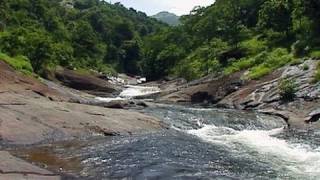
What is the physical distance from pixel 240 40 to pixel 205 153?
217 ft

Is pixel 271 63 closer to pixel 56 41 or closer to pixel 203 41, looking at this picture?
pixel 203 41

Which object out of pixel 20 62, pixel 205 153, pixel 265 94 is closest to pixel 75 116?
pixel 205 153

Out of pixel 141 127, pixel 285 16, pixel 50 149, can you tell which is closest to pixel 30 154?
pixel 50 149

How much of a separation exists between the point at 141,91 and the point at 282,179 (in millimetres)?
64158

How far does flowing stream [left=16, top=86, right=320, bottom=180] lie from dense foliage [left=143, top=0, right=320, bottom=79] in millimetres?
22361

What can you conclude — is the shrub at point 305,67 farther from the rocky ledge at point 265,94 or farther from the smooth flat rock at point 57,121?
the smooth flat rock at point 57,121

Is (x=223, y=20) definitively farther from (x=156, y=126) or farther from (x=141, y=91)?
(x=156, y=126)

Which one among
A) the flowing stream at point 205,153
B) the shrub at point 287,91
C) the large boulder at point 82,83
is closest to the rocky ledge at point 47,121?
the flowing stream at point 205,153

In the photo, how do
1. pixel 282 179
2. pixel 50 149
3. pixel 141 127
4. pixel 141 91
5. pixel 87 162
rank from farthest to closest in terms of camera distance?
pixel 141 91, pixel 141 127, pixel 50 149, pixel 87 162, pixel 282 179

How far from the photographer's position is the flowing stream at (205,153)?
800 inches

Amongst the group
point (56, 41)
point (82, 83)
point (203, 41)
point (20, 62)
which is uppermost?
point (203, 41)

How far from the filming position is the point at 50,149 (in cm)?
2458

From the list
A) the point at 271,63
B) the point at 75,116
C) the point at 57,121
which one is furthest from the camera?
the point at 271,63

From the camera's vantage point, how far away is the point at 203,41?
4464 inches
